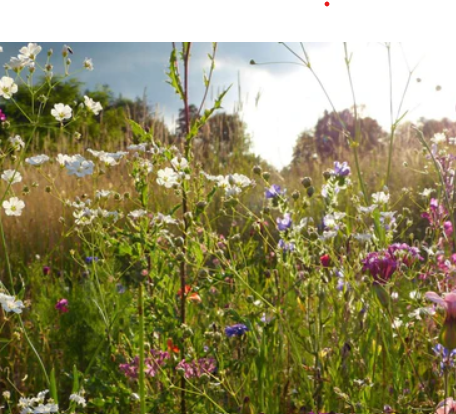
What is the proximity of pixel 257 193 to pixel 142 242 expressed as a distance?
2740 mm

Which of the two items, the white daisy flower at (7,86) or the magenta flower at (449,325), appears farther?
the white daisy flower at (7,86)

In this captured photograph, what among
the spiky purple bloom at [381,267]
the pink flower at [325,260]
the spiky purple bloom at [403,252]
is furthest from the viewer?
the pink flower at [325,260]

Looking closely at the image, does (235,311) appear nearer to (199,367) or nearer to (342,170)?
(199,367)

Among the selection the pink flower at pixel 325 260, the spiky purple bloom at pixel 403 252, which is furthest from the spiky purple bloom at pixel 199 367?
the spiky purple bloom at pixel 403 252

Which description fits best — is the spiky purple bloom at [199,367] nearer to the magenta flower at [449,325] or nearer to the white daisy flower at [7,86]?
the magenta flower at [449,325]

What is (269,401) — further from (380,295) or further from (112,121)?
(112,121)

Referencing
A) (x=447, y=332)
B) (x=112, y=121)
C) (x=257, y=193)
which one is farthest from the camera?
(x=112, y=121)

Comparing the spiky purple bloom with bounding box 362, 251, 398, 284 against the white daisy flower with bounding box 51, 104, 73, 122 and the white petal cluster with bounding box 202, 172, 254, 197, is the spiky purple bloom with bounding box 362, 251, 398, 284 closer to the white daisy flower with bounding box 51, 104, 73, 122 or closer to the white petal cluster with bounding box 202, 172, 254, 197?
the white petal cluster with bounding box 202, 172, 254, 197

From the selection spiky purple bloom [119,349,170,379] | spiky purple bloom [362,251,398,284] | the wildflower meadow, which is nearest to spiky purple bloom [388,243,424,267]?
the wildflower meadow

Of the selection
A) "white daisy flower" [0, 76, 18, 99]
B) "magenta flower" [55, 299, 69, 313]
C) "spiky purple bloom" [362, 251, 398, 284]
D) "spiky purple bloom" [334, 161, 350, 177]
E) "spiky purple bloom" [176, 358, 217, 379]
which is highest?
"white daisy flower" [0, 76, 18, 99]

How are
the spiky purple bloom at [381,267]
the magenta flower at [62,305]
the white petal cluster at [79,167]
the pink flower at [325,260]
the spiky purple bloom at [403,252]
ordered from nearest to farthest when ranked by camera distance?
the spiky purple bloom at [381,267], the spiky purple bloom at [403,252], the pink flower at [325,260], the white petal cluster at [79,167], the magenta flower at [62,305]
